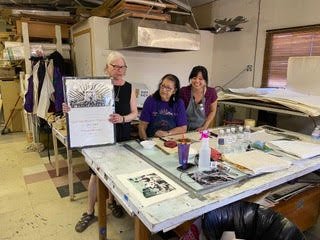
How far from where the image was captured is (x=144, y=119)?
221 cm

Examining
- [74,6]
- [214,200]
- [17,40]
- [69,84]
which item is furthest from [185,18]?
[214,200]

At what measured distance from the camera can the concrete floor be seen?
2035 millimetres

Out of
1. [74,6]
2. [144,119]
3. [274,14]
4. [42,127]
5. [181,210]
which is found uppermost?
[74,6]

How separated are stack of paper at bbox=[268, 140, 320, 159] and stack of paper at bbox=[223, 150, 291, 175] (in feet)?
0.64

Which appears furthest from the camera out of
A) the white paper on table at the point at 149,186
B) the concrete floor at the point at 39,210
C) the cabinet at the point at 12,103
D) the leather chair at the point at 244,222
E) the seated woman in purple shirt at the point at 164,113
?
the cabinet at the point at 12,103

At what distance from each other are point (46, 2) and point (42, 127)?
2.30m

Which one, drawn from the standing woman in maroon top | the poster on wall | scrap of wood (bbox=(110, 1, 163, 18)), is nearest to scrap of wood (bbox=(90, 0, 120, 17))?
scrap of wood (bbox=(110, 1, 163, 18))

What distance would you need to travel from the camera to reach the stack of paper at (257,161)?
142 centimetres

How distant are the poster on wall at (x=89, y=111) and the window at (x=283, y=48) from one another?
2.86 meters

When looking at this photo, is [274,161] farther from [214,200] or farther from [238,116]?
[238,116]

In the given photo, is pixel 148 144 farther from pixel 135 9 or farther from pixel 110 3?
pixel 110 3

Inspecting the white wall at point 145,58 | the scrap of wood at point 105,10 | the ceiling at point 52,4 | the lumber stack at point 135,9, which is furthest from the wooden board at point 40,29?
the lumber stack at point 135,9

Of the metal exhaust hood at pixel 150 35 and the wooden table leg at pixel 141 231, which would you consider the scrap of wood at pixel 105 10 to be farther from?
the wooden table leg at pixel 141 231

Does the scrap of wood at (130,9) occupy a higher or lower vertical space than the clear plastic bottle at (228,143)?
higher
